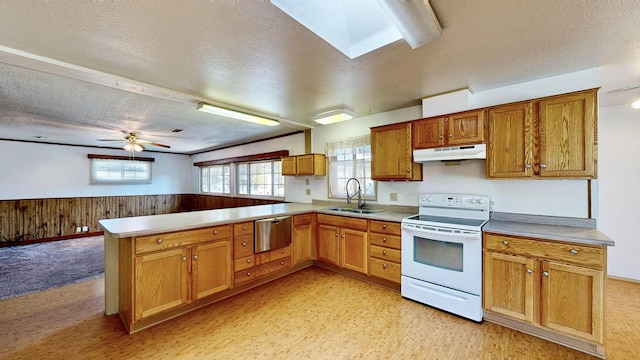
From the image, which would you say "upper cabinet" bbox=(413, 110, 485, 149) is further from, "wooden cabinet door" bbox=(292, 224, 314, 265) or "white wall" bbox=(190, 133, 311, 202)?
"white wall" bbox=(190, 133, 311, 202)

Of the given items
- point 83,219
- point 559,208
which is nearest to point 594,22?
point 559,208

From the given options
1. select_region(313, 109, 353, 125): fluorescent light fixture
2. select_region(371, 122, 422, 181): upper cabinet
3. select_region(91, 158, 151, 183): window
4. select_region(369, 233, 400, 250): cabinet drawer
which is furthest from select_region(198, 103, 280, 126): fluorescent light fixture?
select_region(91, 158, 151, 183): window

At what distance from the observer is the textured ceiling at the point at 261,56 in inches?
59.9

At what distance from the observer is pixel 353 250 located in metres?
3.26

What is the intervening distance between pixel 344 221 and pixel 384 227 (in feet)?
1.89

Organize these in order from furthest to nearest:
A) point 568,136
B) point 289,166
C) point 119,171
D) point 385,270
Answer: point 119,171 < point 289,166 < point 385,270 < point 568,136

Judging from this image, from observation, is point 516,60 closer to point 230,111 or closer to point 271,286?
point 230,111

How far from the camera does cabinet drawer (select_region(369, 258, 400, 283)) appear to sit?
2.89 meters

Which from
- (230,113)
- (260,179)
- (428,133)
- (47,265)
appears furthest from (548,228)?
(47,265)

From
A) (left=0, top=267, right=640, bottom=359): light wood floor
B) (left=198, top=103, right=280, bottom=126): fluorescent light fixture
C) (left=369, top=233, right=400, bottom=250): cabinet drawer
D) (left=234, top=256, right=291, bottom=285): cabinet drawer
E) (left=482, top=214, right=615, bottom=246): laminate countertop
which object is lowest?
(left=0, top=267, right=640, bottom=359): light wood floor

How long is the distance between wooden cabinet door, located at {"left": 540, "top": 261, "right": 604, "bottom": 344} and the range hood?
1.10 m

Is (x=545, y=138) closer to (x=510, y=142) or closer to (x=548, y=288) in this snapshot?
(x=510, y=142)

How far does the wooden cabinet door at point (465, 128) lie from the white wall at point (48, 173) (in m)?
7.99

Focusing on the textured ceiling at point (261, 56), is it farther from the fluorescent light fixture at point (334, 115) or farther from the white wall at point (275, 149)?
the white wall at point (275, 149)
